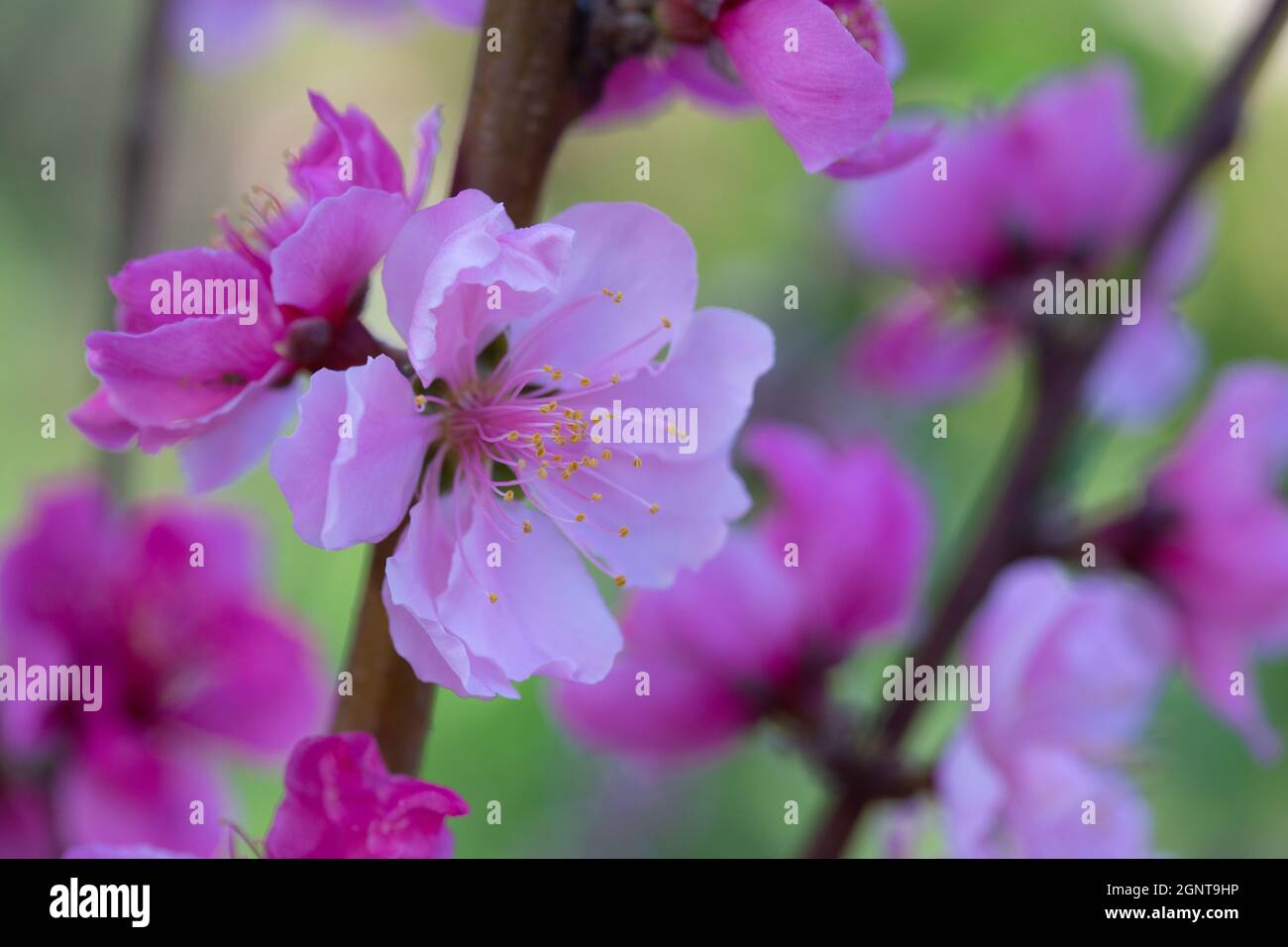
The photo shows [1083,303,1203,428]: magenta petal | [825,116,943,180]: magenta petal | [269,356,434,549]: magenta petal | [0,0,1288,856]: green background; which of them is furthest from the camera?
[0,0,1288,856]: green background

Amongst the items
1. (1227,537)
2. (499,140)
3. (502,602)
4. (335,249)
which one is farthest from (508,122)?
(1227,537)

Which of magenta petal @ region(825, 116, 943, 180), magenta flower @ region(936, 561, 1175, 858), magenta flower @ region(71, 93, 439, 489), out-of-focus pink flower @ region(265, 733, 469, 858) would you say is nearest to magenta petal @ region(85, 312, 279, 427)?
magenta flower @ region(71, 93, 439, 489)

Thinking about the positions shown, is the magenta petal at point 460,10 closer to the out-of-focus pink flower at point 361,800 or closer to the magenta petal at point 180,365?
the magenta petal at point 180,365

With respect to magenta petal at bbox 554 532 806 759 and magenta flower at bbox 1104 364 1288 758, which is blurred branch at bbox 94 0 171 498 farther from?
magenta flower at bbox 1104 364 1288 758

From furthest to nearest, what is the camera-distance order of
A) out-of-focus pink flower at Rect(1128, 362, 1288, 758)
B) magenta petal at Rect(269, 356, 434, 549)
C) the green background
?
1. the green background
2. out-of-focus pink flower at Rect(1128, 362, 1288, 758)
3. magenta petal at Rect(269, 356, 434, 549)

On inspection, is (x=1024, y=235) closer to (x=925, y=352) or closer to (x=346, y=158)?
(x=925, y=352)

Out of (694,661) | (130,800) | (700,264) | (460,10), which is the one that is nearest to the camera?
(460,10)
